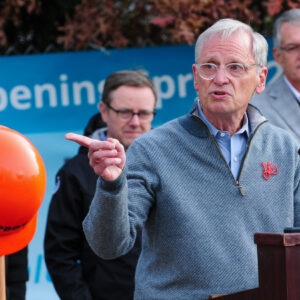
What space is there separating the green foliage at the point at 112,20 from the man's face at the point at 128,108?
89 cm

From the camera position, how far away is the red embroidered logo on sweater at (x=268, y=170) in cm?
259

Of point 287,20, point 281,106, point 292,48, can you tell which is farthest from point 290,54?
point 281,106

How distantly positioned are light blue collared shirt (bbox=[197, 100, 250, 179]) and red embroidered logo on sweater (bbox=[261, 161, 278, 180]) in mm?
93

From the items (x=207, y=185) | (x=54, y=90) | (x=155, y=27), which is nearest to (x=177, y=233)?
(x=207, y=185)

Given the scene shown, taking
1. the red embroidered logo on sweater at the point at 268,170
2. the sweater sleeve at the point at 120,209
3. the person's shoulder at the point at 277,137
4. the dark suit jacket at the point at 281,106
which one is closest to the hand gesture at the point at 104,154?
the sweater sleeve at the point at 120,209

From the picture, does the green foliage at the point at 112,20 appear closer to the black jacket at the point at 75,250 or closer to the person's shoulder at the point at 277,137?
the black jacket at the point at 75,250

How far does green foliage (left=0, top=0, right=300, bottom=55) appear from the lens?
16.0 feet

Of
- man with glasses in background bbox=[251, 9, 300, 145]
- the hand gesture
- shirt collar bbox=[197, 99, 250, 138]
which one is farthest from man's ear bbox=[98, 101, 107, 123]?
the hand gesture

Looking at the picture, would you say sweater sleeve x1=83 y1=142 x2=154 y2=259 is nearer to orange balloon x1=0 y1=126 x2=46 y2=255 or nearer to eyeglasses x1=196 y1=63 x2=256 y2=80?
orange balloon x1=0 y1=126 x2=46 y2=255

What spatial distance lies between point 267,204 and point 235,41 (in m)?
0.60

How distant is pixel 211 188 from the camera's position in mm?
2498

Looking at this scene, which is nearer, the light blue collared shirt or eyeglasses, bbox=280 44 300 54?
the light blue collared shirt

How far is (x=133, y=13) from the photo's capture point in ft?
16.9

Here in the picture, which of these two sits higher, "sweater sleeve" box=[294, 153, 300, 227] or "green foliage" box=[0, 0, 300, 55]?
"green foliage" box=[0, 0, 300, 55]
